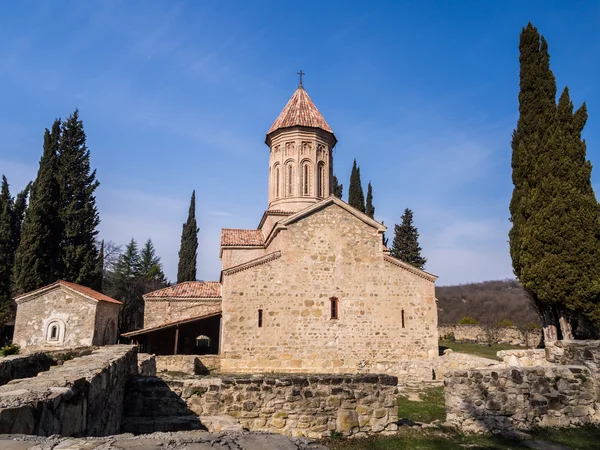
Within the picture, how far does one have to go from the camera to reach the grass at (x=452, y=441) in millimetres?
5523

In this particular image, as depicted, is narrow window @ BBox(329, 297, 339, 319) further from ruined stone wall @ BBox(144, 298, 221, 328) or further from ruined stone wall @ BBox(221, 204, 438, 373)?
ruined stone wall @ BBox(144, 298, 221, 328)

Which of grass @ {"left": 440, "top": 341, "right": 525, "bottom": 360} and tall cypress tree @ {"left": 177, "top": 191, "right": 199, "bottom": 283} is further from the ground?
tall cypress tree @ {"left": 177, "top": 191, "right": 199, "bottom": 283}

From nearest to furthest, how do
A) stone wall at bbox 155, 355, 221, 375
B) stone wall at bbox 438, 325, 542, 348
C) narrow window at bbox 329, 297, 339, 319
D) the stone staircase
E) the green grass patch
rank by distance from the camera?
the stone staircase
the green grass patch
stone wall at bbox 155, 355, 221, 375
narrow window at bbox 329, 297, 339, 319
stone wall at bbox 438, 325, 542, 348

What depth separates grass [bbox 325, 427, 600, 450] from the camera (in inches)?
217

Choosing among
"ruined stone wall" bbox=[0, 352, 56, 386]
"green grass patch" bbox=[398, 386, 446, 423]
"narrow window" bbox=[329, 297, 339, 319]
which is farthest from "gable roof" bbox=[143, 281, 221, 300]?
"ruined stone wall" bbox=[0, 352, 56, 386]

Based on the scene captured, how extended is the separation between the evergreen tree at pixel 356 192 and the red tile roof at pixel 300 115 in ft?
33.9

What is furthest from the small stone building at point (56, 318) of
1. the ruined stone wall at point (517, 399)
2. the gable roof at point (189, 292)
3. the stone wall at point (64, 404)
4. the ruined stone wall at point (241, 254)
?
the ruined stone wall at point (517, 399)

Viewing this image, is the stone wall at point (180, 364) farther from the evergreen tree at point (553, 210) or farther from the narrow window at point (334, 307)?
the evergreen tree at point (553, 210)

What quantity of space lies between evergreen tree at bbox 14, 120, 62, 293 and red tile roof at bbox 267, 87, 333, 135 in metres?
12.9

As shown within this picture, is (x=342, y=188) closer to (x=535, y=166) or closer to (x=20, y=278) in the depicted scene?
(x=535, y=166)

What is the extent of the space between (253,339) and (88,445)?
13393 mm

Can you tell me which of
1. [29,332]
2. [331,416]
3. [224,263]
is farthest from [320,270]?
[29,332]

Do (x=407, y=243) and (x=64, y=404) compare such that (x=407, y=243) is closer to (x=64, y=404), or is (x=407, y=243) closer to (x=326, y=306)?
(x=326, y=306)

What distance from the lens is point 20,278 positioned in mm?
21219
